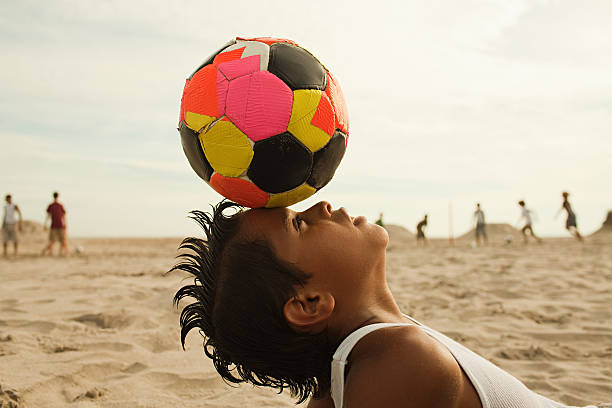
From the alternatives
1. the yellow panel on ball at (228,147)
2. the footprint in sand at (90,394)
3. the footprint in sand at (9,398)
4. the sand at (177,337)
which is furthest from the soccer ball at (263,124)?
the footprint in sand at (9,398)

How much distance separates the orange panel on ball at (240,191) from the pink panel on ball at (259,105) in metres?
0.19

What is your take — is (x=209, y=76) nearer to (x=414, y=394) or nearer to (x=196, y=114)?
(x=196, y=114)

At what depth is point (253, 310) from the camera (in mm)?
1766

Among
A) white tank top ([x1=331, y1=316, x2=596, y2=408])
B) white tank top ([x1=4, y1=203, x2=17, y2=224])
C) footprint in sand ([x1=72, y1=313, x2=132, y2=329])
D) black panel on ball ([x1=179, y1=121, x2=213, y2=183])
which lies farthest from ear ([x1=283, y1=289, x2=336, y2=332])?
white tank top ([x1=4, y1=203, x2=17, y2=224])

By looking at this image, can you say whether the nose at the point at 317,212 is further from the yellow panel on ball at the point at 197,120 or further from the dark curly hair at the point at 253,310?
the yellow panel on ball at the point at 197,120

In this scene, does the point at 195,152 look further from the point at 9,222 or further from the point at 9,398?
the point at 9,222

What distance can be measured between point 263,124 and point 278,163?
0.54 feet

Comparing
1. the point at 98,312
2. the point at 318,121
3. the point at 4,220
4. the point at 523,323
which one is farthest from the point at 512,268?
the point at 4,220

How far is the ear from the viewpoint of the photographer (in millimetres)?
1746

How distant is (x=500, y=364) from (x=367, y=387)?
2.22 m

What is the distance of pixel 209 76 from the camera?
206 cm

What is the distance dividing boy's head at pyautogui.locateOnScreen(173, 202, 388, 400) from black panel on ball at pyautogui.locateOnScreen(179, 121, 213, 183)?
0.88 ft

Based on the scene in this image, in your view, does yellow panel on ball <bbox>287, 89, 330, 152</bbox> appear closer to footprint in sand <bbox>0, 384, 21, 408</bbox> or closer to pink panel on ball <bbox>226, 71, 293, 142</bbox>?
pink panel on ball <bbox>226, 71, 293, 142</bbox>

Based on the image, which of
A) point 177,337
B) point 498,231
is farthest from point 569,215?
point 177,337
